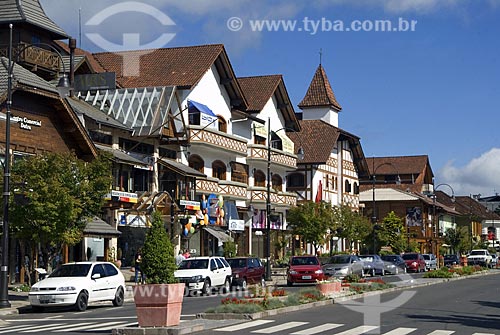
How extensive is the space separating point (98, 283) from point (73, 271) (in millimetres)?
867

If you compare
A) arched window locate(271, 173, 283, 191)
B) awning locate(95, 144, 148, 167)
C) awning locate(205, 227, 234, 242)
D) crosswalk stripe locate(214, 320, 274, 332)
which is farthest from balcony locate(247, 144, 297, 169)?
crosswalk stripe locate(214, 320, 274, 332)

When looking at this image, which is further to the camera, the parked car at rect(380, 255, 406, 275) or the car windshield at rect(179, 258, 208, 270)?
the parked car at rect(380, 255, 406, 275)

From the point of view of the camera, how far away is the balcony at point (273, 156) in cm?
5909

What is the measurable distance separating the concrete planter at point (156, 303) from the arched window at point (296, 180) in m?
55.1

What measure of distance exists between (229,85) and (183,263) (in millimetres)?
23314

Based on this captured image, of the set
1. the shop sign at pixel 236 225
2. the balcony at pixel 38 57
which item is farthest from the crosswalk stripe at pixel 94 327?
the shop sign at pixel 236 225

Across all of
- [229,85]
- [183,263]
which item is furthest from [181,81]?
[183,263]

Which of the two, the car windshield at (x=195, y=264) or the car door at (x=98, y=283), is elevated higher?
the car windshield at (x=195, y=264)

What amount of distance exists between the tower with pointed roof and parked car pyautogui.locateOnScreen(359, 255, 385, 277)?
29.4 meters

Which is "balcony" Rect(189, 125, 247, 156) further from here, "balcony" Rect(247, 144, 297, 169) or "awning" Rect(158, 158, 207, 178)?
"balcony" Rect(247, 144, 297, 169)

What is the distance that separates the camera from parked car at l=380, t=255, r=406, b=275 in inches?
2224

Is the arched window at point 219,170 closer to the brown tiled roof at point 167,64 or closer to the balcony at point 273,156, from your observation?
the balcony at point 273,156

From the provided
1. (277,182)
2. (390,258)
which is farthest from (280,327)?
(277,182)

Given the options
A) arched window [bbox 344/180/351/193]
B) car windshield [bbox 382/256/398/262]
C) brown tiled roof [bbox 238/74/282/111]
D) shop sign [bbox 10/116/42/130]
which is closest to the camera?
shop sign [bbox 10/116/42/130]
